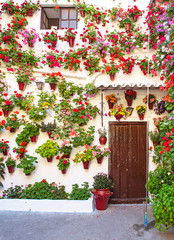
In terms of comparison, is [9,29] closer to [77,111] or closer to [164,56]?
[77,111]

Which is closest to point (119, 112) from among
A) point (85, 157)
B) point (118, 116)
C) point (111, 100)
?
point (118, 116)

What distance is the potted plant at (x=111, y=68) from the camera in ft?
17.0

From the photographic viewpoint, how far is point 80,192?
490 centimetres

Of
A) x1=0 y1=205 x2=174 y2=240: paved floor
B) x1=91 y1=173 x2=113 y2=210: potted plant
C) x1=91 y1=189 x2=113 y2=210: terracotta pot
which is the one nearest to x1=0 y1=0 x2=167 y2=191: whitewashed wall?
x1=91 y1=173 x2=113 y2=210: potted plant

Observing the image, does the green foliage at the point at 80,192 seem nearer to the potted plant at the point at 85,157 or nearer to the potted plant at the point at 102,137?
the potted plant at the point at 85,157

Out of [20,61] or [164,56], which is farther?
[20,61]

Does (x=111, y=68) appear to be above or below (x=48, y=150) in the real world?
above

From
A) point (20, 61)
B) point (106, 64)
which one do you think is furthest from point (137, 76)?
point (20, 61)

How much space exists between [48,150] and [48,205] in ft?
4.26

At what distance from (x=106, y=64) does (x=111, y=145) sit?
7.32 ft

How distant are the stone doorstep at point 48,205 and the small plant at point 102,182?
340 mm

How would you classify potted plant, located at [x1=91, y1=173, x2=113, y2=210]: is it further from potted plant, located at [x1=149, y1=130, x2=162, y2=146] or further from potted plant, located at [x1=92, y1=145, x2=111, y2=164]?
potted plant, located at [x1=149, y1=130, x2=162, y2=146]

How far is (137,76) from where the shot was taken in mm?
5473

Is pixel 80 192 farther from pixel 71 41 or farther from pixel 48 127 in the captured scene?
pixel 71 41
